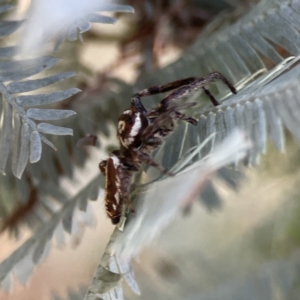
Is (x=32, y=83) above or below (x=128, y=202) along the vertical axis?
above

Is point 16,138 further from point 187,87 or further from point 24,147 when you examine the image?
point 187,87

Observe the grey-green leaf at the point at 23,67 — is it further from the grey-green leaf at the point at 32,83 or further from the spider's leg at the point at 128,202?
the spider's leg at the point at 128,202

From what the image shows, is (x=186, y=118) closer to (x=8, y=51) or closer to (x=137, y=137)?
(x=137, y=137)

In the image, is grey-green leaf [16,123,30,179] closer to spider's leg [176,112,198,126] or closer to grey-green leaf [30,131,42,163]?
grey-green leaf [30,131,42,163]

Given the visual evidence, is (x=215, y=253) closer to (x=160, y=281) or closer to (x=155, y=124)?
(x=160, y=281)

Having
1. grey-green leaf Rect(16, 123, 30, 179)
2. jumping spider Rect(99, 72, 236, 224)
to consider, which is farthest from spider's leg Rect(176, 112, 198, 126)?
grey-green leaf Rect(16, 123, 30, 179)

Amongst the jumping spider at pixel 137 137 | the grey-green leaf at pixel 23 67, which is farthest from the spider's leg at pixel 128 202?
the grey-green leaf at pixel 23 67

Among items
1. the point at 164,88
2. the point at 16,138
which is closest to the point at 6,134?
the point at 16,138
